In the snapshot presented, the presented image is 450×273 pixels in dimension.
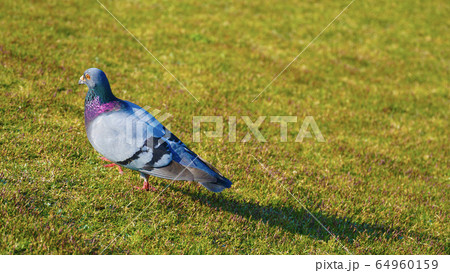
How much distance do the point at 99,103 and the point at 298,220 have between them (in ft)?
13.6

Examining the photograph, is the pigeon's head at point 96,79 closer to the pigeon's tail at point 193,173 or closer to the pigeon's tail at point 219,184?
the pigeon's tail at point 193,173

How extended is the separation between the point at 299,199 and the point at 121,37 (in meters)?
9.61

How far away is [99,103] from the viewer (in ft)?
19.7

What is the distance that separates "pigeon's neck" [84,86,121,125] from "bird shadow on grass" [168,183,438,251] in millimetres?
1983

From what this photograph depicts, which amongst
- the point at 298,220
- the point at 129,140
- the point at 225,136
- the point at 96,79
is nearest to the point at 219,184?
the point at 129,140

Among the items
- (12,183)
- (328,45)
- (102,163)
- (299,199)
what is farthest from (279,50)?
(12,183)

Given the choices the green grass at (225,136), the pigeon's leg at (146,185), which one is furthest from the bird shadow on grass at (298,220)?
the pigeon's leg at (146,185)

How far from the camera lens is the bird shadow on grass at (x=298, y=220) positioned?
22.1 ft

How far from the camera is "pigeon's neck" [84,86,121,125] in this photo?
597 cm

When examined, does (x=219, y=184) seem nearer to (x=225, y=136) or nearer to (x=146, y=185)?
(x=146, y=185)

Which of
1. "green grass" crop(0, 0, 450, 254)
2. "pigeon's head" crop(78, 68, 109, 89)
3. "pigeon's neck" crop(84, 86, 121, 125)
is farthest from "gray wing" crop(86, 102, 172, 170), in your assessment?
"green grass" crop(0, 0, 450, 254)

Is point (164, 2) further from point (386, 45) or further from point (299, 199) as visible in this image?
point (299, 199)

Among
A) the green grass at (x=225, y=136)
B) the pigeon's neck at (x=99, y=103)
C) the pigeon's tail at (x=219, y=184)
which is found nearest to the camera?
the pigeon's tail at (x=219, y=184)

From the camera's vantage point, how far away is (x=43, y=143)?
714cm
